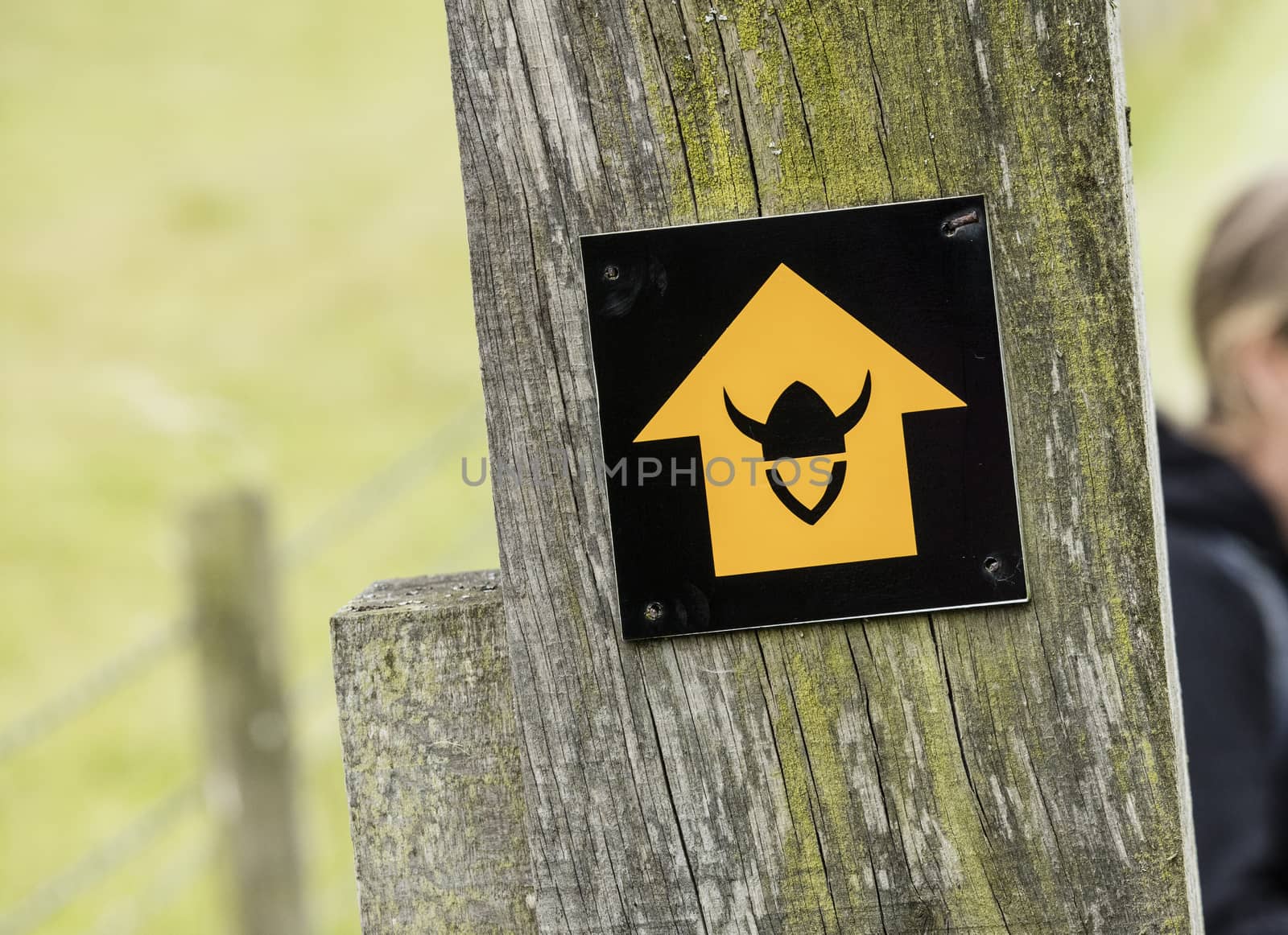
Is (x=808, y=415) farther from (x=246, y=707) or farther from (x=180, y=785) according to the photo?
(x=180, y=785)

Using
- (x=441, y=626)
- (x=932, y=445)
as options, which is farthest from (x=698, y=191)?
(x=441, y=626)

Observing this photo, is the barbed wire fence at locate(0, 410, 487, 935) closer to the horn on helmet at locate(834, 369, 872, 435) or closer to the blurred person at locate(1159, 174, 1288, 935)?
the blurred person at locate(1159, 174, 1288, 935)

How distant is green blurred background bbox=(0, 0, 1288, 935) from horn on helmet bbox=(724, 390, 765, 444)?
75.4 inches

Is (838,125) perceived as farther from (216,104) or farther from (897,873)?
(216,104)

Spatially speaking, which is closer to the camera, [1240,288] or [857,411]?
[857,411]

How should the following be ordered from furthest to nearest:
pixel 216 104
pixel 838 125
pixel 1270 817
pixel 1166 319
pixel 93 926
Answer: pixel 216 104 < pixel 1166 319 < pixel 93 926 < pixel 1270 817 < pixel 838 125

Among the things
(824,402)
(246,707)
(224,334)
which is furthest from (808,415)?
(224,334)

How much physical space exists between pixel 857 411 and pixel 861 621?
13cm

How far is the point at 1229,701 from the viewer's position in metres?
1.43

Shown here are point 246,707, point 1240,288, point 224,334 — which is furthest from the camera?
point 224,334

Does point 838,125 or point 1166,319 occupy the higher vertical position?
point 1166,319

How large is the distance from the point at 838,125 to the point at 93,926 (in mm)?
4040

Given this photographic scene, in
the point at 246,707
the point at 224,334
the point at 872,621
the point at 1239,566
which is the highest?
the point at 224,334

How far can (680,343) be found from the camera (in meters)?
0.65
